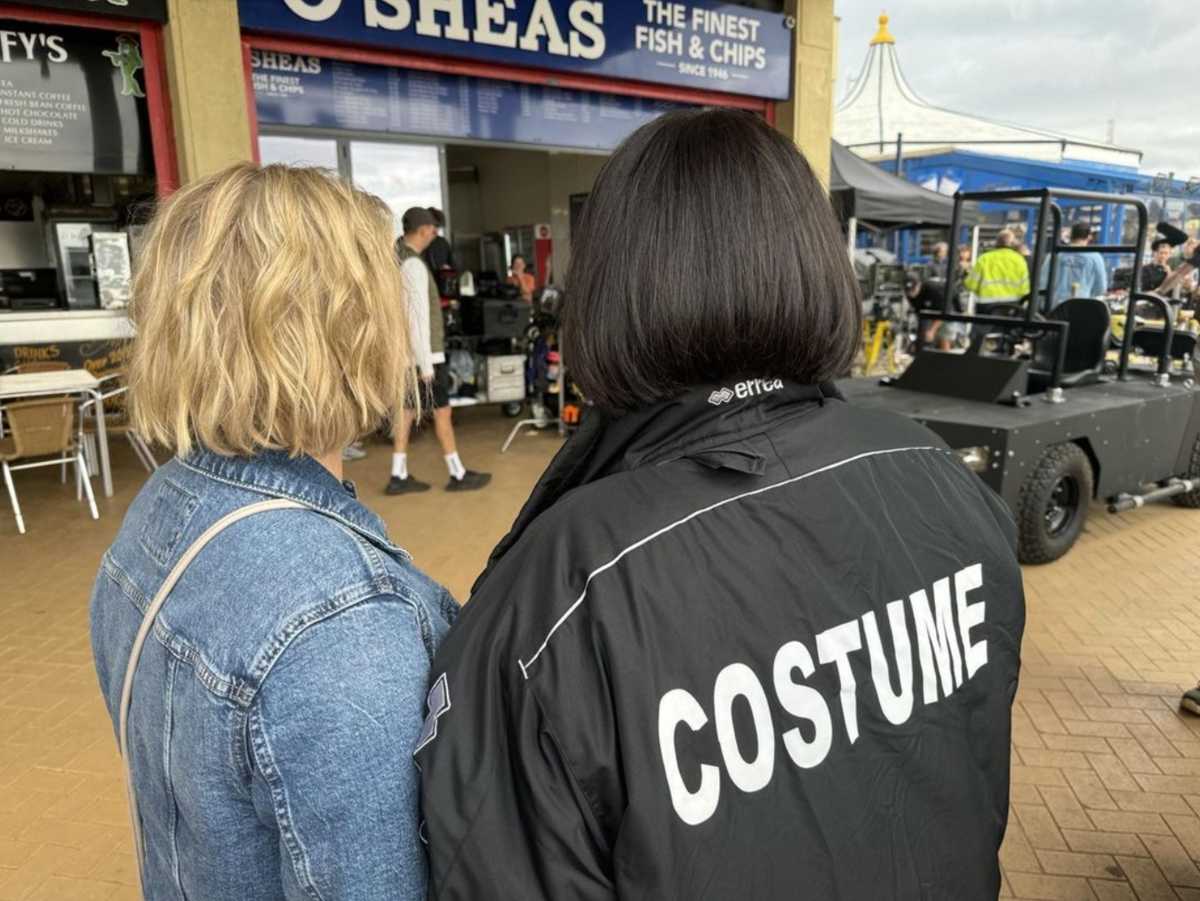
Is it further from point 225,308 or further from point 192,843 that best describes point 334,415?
point 192,843

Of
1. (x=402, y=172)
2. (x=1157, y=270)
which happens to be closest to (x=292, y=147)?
(x=402, y=172)

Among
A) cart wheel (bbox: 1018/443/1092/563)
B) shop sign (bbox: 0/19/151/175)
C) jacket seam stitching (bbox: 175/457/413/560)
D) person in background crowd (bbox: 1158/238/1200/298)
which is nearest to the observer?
jacket seam stitching (bbox: 175/457/413/560)

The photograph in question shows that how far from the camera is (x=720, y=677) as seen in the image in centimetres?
91

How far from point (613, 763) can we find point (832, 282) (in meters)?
0.62

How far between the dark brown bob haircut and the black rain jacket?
2.1 inches

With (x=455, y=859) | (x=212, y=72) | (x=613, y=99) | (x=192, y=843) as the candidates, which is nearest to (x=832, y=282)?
(x=455, y=859)

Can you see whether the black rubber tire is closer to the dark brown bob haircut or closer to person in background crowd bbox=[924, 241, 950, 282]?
the dark brown bob haircut

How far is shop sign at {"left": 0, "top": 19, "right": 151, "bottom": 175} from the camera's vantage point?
508 centimetres

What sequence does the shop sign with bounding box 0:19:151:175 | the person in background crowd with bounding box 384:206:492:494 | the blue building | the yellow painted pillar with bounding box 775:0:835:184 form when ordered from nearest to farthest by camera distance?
1. the shop sign with bounding box 0:19:151:175
2. the person in background crowd with bounding box 384:206:492:494
3. the yellow painted pillar with bounding box 775:0:835:184
4. the blue building

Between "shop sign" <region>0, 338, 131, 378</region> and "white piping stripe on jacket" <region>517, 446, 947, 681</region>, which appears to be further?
"shop sign" <region>0, 338, 131, 378</region>

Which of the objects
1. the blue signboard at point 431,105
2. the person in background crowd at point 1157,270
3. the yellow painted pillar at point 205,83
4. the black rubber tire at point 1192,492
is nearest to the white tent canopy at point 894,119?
the person in background crowd at point 1157,270

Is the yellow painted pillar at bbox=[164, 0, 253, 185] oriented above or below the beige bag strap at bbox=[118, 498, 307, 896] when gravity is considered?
above

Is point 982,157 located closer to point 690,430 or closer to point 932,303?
point 932,303

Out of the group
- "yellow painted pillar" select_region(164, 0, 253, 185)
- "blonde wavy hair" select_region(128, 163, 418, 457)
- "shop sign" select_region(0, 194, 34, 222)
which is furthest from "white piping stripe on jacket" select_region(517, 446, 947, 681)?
"shop sign" select_region(0, 194, 34, 222)
